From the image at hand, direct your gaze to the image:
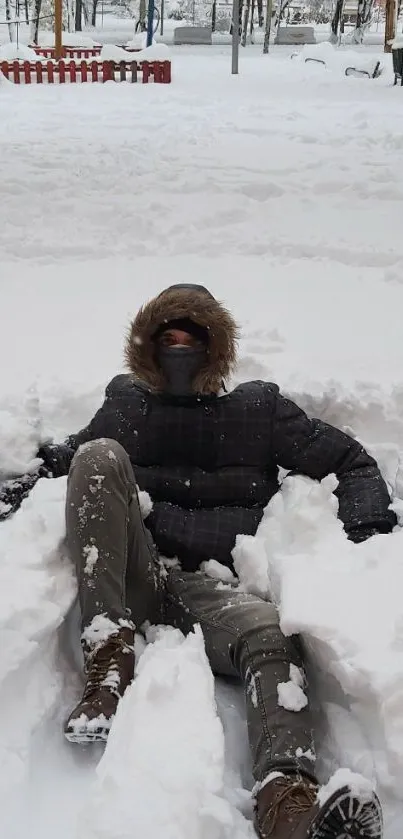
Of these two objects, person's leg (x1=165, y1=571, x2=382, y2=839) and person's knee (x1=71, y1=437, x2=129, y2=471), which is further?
person's knee (x1=71, y1=437, x2=129, y2=471)

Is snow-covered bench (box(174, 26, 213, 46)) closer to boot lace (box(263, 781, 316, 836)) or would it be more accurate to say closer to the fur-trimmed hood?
the fur-trimmed hood

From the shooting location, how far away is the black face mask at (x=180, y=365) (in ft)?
8.95

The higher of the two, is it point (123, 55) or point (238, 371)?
point (123, 55)

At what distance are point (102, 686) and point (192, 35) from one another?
38.9 metres

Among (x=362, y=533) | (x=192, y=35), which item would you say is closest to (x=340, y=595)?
(x=362, y=533)

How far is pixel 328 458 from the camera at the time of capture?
2850 millimetres

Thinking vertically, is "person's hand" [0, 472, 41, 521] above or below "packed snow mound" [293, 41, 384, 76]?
below

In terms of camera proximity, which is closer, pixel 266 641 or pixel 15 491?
pixel 266 641

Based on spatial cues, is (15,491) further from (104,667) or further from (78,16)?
(78,16)

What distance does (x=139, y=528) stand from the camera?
2.46 m

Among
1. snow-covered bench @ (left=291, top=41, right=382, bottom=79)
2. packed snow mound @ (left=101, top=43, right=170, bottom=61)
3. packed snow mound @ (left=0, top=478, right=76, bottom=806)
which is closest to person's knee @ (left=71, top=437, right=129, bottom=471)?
packed snow mound @ (left=0, top=478, right=76, bottom=806)

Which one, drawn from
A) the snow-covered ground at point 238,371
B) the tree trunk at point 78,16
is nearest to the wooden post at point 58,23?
the snow-covered ground at point 238,371

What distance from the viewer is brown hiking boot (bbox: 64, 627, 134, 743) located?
199 centimetres

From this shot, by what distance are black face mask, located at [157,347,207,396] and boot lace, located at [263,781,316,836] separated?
1.40 meters
